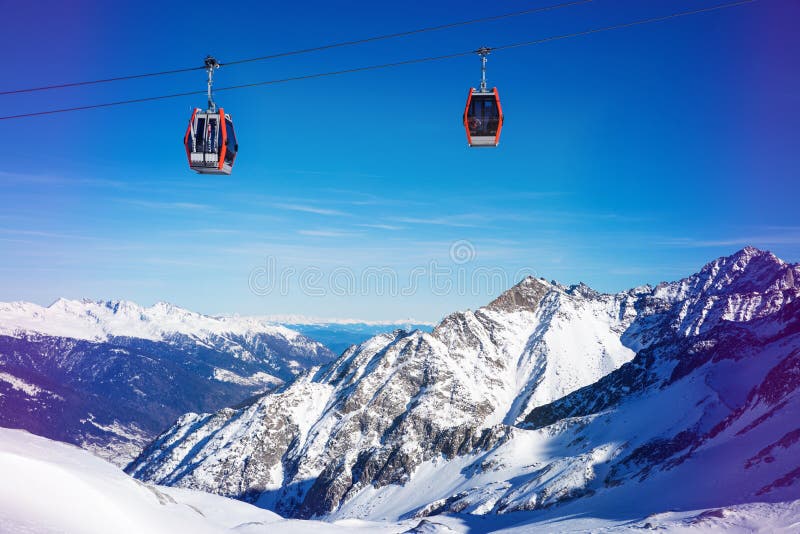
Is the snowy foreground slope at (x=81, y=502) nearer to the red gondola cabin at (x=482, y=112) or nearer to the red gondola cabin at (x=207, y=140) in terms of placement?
the red gondola cabin at (x=207, y=140)

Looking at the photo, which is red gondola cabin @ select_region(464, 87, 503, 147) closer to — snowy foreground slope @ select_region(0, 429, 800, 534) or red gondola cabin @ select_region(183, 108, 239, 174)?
red gondola cabin @ select_region(183, 108, 239, 174)

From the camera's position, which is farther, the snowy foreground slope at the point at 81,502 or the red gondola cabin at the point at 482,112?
the red gondola cabin at the point at 482,112

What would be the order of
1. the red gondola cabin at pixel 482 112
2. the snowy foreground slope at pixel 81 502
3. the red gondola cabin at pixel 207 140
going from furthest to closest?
the red gondola cabin at pixel 207 140
the red gondola cabin at pixel 482 112
the snowy foreground slope at pixel 81 502

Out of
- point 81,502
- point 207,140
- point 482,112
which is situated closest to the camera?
point 81,502

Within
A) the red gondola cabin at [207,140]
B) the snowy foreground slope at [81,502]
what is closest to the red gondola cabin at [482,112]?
the red gondola cabin at [207,140]

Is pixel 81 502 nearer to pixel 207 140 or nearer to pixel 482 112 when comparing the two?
pixel 207 140

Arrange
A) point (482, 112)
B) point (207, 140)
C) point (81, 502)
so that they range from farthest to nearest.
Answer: point (207, 140)
point (482, 112)
point (81, 502)

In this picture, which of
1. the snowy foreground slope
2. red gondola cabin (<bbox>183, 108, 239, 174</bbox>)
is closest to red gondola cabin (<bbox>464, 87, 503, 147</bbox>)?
red gondola cabin (<bbox>183, 108, 239, 174</bbox>)

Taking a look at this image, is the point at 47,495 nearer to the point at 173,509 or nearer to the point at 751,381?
Answer: the point at 173,509

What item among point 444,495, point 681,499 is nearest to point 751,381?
point 681,499

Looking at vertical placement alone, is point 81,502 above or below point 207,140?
below

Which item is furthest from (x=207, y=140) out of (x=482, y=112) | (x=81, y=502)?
(x=81, y=502)
